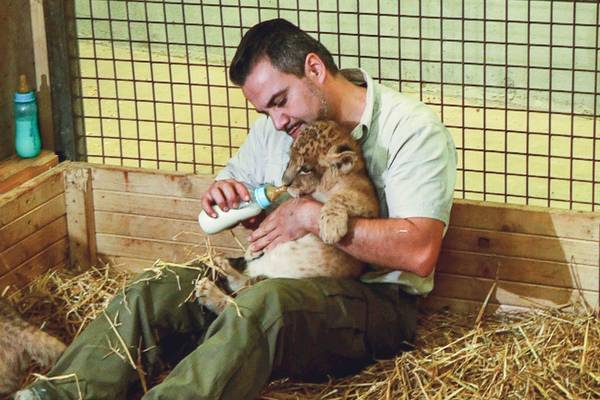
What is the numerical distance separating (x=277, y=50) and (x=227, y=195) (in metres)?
0.55

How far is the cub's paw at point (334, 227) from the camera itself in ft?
13.5

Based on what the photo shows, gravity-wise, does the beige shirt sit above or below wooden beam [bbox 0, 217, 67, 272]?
above

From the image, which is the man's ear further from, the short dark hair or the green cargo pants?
the green cargo pants

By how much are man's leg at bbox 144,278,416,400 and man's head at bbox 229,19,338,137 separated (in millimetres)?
591

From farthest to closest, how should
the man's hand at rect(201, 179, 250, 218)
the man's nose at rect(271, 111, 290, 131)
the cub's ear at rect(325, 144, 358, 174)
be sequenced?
the man's hand at rect(201, 179, 250, 218) < the man's nose at rect(271, 111, 290, 131) < the cub's ear at rect(325, 144, 358, 174)

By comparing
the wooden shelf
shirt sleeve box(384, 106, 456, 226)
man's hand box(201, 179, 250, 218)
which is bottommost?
the wooden shelf

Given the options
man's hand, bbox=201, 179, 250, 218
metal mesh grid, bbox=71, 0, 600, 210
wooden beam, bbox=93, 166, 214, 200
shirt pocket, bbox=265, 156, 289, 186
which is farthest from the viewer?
metal mesh grid, bbox=71, 0, 600, 210

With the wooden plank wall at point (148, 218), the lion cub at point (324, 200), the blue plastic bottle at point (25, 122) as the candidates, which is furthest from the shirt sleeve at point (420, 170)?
the blue plastic bottle at point (25, 122)

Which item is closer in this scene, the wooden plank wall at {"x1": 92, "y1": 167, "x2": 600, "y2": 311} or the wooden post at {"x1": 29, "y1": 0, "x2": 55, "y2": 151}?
the wooden plank wall at {"x1": 92, "y1": 167, "x2": 600, "y2": 311}

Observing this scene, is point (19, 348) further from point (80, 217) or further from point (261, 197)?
point (80, 217)

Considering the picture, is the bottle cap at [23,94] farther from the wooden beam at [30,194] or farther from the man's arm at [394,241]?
the man's arm at [394,241]

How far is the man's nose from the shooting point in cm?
433

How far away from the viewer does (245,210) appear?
4.45 metres

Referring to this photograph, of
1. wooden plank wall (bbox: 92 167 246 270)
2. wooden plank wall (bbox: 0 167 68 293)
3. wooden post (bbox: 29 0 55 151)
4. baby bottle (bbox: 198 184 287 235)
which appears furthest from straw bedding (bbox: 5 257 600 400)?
wooden post (bbox: 29 0 55 151)
